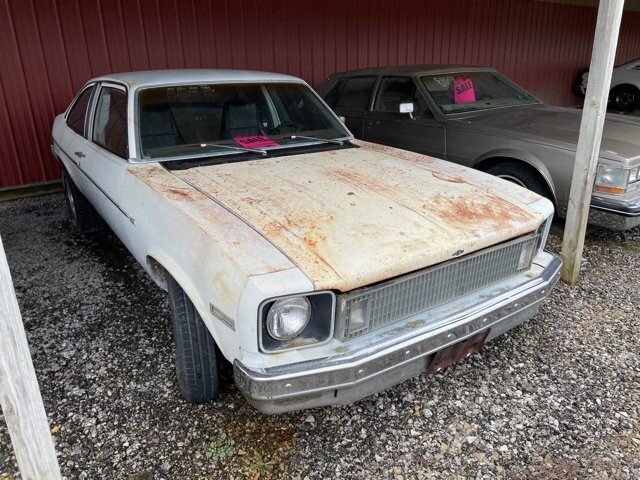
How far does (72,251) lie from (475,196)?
3.51 m

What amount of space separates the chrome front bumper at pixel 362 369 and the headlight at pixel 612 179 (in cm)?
210

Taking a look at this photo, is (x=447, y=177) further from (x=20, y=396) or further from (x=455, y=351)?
(x=20, y=396)

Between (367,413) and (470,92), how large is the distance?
381 cm

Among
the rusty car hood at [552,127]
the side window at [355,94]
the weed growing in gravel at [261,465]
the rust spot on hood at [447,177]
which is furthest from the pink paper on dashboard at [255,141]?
the side window at [355,94]

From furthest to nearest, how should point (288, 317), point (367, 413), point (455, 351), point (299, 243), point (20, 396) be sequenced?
point (367, 413), point (455, 351), point (299, 243), point (288, 317), point (20, 396)

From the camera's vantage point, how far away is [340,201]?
8.06 ft

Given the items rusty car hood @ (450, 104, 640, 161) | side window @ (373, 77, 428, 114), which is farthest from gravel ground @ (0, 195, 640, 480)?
side window @ (373, 77, 428, 114)

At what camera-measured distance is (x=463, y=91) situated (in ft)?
16.8

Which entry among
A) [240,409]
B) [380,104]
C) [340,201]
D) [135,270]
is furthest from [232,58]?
[240,409]

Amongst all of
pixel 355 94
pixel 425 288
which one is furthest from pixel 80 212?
pixel 425 288

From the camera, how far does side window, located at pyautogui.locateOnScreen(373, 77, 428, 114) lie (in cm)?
509

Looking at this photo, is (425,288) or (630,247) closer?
(425,288)

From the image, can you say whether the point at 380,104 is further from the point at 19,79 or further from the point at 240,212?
the point at 19,79

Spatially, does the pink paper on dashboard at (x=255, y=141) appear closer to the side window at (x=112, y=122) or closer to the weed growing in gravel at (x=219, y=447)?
the side window at (x=112, y=122)
